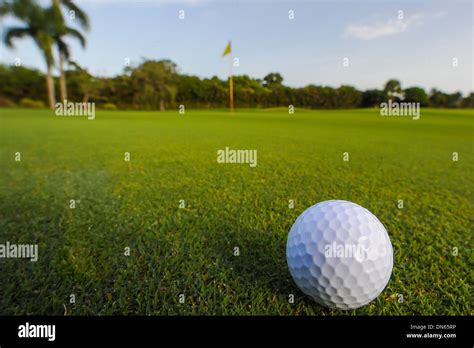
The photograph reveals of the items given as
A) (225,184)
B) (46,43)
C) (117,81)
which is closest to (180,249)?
(225,184)

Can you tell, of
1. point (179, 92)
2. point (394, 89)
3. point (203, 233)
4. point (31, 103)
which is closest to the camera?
point (203, 233)

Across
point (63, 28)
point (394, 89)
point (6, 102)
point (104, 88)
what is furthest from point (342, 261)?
point (104, 88)

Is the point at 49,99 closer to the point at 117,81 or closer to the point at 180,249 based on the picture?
the point at 117,81

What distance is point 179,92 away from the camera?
34781mm

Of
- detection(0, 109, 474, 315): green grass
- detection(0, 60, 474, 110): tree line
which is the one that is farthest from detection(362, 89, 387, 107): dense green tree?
detection(0, 109, 474, 315): green grass

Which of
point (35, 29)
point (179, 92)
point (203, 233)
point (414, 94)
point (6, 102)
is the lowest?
point (203, 233)

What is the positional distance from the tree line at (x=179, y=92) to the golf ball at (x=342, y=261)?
66.3 feet

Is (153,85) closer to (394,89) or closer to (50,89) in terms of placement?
(50,89)

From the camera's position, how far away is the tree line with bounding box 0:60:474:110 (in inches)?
914

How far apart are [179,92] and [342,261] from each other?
3603cm

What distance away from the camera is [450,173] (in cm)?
423

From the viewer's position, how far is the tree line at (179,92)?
76.1 feet

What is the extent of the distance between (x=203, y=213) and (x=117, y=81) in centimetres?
3464

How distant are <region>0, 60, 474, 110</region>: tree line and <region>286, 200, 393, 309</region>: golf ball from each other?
66.3ft
